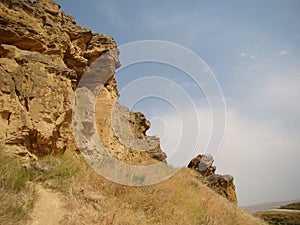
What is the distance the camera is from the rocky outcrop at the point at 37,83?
18.5 feet

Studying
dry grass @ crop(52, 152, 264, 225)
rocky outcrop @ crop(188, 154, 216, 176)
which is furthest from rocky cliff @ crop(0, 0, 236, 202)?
rocky outcrop @ crop(188, 154, 216, 176)

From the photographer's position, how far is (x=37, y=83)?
6438 mm

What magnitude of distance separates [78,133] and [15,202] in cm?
434

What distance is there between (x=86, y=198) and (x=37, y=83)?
331cm

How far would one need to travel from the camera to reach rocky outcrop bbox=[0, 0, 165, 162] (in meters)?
5.65

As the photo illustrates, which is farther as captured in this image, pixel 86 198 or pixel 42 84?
pixel 42 84

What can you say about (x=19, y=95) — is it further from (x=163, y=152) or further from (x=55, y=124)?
(x=163, y=152)

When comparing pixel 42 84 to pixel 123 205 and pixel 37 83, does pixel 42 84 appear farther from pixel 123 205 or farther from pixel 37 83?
pixel 123 205

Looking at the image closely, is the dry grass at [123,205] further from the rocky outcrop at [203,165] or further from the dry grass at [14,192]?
the rocky outcrop at [203,165]

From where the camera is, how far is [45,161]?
6.12 metres

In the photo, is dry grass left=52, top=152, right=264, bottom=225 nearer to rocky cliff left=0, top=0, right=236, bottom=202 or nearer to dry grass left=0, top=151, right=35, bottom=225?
dry grass left=0, top=151, right=35, bottom=225

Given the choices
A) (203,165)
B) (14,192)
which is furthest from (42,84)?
(203,165)

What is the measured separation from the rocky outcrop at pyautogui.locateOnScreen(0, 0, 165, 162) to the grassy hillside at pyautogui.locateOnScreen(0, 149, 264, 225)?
0.59m

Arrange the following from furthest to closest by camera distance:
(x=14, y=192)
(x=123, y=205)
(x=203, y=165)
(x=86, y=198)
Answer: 1. (x=203, y=165)
2. (x=123, y=205)
3. (x=86, y=198)
4. (x=14, y=192)
